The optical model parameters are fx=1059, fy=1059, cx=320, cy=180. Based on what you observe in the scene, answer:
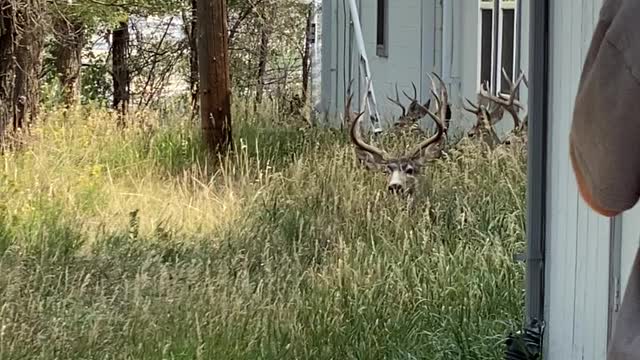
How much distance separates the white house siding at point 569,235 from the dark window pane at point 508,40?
5.65 meters

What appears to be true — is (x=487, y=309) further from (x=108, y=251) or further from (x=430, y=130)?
(x=430, y=130)

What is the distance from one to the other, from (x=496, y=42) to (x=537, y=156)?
594cm

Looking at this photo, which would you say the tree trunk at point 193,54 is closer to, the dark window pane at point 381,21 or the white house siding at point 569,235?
the dark window pane at point 381,21

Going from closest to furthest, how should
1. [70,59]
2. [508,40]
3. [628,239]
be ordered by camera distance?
1. [628,239]
2. [508,40]
3. [70,59]

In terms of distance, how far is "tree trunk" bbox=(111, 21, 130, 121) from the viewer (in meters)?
17.4

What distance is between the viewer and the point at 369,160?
7.91 meters

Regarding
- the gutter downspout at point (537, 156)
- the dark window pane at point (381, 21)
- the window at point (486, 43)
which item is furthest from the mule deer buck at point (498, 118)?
the dark window pane at point (381, 21)

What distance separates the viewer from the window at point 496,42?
9539 millimetres

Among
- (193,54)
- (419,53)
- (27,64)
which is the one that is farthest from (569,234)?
(193,54)

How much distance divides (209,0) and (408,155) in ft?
10.3

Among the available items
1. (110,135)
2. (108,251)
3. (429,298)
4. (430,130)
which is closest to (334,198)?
(108,251)

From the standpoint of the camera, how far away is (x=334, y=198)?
7215 mm

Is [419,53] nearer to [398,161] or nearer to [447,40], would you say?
[447,40]

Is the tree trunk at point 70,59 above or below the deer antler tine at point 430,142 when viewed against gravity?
above
